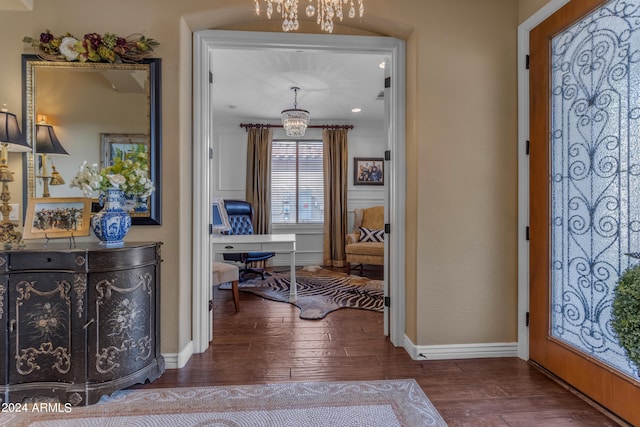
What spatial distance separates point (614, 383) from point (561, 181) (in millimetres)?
1156

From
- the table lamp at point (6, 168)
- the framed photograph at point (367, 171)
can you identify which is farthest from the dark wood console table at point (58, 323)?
the framed photograph at point (367, 171)

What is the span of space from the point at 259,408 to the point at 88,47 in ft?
8.10

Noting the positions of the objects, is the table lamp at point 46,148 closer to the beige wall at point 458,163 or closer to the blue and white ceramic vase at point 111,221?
the blue and white ceramic vase at point 111,221

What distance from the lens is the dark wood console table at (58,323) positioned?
177 cm

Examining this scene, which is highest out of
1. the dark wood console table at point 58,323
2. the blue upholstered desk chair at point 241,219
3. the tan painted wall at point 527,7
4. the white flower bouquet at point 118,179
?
the tan painted wall at point 527,7

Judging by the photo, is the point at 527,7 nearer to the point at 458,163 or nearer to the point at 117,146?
the point at 458,163

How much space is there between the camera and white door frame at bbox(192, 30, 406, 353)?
2.44 metres

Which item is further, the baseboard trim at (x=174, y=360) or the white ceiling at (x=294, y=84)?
the white ceiling at (x=294, y=84)

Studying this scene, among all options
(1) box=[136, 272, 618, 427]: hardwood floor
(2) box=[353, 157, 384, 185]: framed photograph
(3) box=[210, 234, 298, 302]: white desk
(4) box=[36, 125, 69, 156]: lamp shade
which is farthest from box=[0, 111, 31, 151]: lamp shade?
(2) box=[353, 157, 384, 185]: framed photograph

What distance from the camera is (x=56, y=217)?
2.03 metres

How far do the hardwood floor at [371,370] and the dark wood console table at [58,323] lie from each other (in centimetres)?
37

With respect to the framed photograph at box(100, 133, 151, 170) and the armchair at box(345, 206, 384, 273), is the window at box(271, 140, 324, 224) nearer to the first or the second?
the armchair at box(345, 206, 384, 273)

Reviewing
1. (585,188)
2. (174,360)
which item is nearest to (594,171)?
(585,188)

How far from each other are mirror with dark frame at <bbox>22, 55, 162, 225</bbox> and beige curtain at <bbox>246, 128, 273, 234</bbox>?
142 inches
